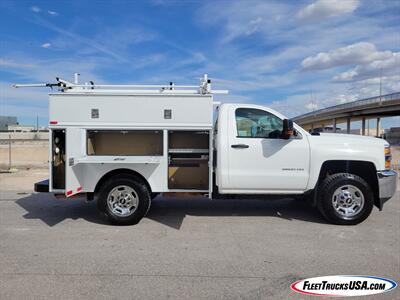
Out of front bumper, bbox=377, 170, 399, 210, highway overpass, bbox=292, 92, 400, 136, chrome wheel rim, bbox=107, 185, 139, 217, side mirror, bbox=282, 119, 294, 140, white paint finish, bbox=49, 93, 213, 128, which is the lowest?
chrome wheel rim, bbox=107, 185, 139, 217

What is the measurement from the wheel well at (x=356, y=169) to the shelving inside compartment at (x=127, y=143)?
3.08 meters

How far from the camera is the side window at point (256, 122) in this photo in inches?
259

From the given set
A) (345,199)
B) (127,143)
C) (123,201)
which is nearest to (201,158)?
(127,143)

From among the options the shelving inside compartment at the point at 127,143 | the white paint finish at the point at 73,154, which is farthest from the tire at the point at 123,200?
the shelving inside compartment at the point at 127,143

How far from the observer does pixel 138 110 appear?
20.9 ft

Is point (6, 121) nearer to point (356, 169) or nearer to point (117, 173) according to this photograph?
point (117, 173)

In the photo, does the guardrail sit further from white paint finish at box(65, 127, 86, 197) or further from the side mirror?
white paint finish at box(65, 127, 86, 197)

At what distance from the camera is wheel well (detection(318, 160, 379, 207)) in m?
6.61

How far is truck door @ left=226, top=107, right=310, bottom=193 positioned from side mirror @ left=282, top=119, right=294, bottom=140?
127 millimetres

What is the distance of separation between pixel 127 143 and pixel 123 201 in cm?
118

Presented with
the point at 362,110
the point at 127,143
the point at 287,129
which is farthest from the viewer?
the point at 362,110

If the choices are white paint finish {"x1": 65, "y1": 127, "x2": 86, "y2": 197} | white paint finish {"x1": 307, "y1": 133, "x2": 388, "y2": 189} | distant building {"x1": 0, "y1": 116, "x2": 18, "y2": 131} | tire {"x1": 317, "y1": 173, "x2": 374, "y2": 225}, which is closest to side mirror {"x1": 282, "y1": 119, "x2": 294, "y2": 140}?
white paint finish {"x1": 307, "y1": 133, "x2": 388, "y2": 189}

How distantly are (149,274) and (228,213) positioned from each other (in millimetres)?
3301

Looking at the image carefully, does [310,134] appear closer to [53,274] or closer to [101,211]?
[101,211]
